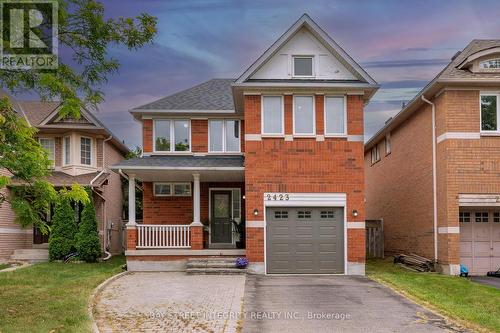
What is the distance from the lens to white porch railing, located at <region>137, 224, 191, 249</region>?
1983 centimetres

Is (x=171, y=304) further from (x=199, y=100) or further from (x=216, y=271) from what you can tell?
(x=199, y=100)

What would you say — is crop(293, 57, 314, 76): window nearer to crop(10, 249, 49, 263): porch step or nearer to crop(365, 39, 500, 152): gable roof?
crop(365, 39, 500, 152): gable roof

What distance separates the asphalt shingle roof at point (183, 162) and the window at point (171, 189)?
1.33 meters

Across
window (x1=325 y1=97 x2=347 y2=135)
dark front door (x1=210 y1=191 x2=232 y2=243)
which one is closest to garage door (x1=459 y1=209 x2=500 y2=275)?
window (x1=325 y1=97 x2=347 y2=135)

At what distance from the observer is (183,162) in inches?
797

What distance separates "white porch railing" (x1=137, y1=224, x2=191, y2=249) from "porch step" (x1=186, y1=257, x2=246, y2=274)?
1.29 meters

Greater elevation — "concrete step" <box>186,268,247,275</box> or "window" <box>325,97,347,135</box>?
"window" <box>325,97,347,135</box>

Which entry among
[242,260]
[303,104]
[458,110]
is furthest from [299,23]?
[242,260]

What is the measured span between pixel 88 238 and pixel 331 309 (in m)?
13.4

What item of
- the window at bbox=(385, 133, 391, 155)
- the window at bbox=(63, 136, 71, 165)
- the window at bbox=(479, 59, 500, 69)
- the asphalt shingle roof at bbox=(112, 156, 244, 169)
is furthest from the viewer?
the window at bbox=(385, 133, 391, 155)

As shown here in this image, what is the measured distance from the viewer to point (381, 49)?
29.0 metres

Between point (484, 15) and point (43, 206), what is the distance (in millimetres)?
21532

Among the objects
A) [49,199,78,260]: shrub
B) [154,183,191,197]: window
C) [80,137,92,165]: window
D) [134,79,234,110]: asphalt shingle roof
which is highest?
[134,79,234,110]: asphalt shingle roof

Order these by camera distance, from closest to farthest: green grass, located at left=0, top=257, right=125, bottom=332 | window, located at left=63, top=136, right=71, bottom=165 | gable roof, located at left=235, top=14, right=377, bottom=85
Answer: green grass, located at left=0, top=257, right=125, bottom=332 → gable roof, located at left=235, top=14, right=377, bottom=85 → window, located at left=63, top=136, right=71, bottom=165
